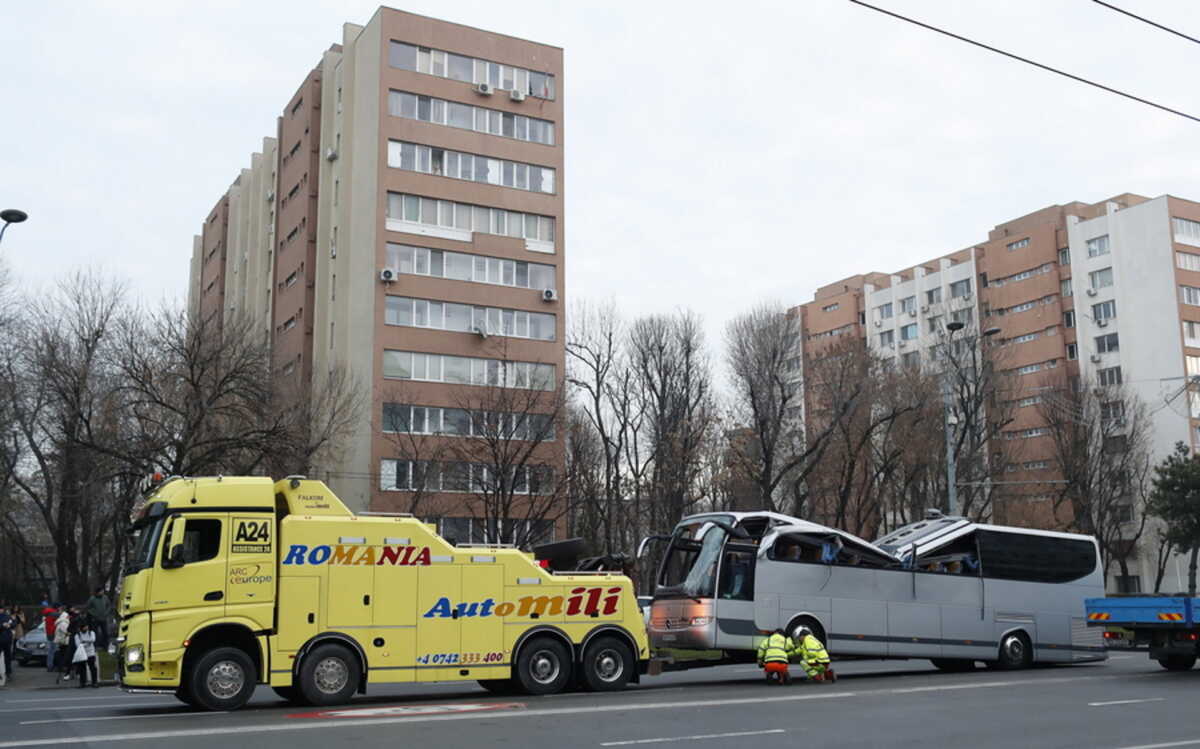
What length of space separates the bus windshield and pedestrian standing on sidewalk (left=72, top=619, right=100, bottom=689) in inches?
522

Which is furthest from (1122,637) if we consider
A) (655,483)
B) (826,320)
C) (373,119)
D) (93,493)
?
(826,320)

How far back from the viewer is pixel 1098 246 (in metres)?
77.1

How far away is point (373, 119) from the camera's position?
53062 millimetres

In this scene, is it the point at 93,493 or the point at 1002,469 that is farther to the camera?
the point at 1002,469

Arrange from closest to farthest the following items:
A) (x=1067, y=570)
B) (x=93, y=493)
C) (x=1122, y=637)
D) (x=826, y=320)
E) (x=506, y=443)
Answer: (x=1122, y=637) → (x=1067, y=570) → (x=93, y=493) → (x=506, y=443) → (x=826, y=320)

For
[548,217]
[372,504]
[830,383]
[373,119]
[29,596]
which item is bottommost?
[29,596]

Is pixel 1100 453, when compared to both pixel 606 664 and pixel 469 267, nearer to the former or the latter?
pixel 469 267

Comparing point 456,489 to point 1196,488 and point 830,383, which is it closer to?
point 830,383

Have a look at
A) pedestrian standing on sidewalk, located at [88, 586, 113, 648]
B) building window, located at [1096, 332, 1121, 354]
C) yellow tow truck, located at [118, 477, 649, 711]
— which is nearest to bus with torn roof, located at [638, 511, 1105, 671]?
yellow tow truck, located at [118, 477, 649, 711]

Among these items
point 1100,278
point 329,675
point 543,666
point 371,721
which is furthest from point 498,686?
point 1100,278

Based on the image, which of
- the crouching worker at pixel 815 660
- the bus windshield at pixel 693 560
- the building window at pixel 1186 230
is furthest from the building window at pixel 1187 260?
the crouching worker at pixel 815 660

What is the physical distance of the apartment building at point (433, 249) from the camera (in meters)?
50.2

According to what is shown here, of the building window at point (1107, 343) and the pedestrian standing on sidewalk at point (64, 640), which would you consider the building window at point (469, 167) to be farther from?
the building window at point (1107, 343)

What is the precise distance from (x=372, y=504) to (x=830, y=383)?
21464mm
